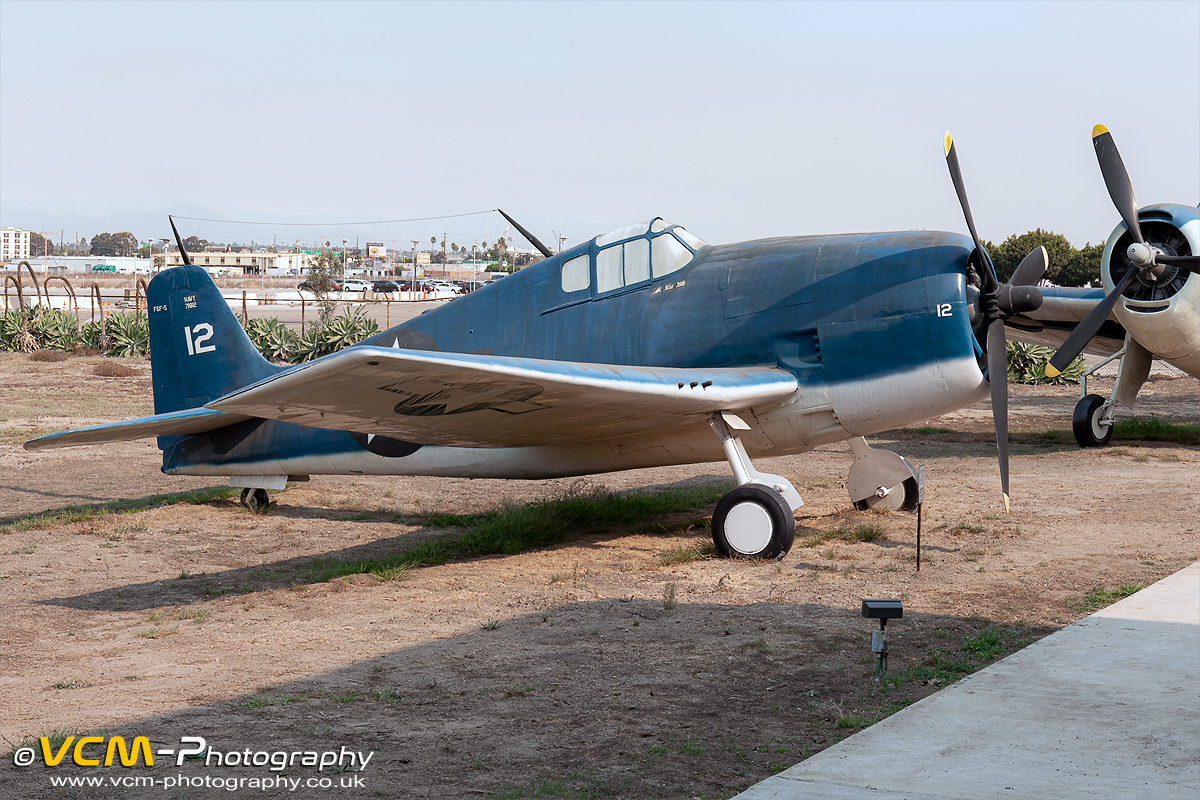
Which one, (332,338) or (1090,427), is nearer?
(1090,427)

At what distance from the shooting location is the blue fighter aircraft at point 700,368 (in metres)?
7.80

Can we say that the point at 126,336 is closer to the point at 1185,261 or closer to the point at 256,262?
the point at 1185,261

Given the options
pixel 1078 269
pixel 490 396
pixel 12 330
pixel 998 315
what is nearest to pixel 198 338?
pixel 490 396

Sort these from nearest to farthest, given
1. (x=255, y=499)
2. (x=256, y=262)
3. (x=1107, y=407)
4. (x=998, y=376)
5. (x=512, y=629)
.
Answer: (x=512, y=629), (x=998, y=376), (x=255, y=499), (x=1107, y=407), (x=256, y=262)

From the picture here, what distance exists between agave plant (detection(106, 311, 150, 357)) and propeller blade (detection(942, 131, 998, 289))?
26303 mm

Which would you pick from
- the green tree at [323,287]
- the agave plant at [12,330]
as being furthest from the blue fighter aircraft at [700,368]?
the agave plant at [12,330]

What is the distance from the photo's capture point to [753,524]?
834cm

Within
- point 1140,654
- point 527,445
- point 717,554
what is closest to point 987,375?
point 717,554

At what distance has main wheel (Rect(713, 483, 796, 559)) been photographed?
825 cm

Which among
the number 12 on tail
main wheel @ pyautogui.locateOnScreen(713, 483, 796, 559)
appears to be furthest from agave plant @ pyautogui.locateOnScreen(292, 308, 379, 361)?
main wheel @ pyautogui.locateOnScreen(713, 483, 796, 559)

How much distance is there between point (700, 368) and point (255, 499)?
5.35 metres

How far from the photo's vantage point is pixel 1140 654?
545 centimetres

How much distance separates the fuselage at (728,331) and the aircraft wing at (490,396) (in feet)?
1.16

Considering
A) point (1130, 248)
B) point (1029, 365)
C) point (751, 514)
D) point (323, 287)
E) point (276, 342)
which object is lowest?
point (751, 514)
